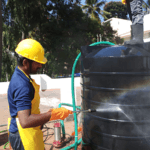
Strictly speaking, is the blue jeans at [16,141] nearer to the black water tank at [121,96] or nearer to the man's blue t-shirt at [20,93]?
the man's blue t-shirt at [20,93]

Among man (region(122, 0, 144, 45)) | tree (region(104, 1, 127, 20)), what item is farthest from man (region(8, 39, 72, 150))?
tree (region(104, 1, 127, 20))

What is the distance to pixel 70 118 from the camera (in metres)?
4.15

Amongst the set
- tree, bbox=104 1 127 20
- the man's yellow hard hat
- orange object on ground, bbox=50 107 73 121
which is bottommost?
orange object on ground, bbox=50 107 73 121

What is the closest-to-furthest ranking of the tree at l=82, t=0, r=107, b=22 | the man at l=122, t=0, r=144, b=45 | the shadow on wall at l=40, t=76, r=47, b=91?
the man at l=122, t=0, r=144, b=45, the shadow on wall at l=40, t=76, r=47, b=91, the tree at l=82, t=0, r=107, b=22

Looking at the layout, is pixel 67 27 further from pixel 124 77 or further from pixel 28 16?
pixel 124 77

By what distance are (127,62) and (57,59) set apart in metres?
15.7

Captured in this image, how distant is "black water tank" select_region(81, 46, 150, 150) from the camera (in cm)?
154

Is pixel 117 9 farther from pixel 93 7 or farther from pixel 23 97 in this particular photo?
pixel 23 97

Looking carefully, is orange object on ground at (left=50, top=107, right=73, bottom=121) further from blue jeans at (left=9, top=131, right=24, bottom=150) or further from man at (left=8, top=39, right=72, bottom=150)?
blue jeans at (left=9, top=131, right=24, bottom=150)

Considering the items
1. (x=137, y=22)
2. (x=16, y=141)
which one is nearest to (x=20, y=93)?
(x=16, y=141)

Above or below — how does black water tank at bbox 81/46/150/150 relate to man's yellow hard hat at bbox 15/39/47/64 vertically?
below

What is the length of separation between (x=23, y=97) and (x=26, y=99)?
0.09 feet

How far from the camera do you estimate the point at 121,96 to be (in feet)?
5.12

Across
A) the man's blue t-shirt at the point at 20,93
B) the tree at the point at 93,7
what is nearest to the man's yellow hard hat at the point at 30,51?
the man's blue t-shirt at the point at 20,93
